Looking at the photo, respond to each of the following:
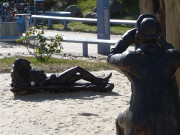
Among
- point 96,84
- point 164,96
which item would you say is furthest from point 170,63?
point 96,84

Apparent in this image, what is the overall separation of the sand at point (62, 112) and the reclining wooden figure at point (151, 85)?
2.49 m

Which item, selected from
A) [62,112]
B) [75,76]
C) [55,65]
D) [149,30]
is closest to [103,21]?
[55,65]

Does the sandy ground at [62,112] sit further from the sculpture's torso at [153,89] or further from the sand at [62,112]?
the sculpture's torso at [153,89]

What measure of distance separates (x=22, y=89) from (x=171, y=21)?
3.14 metres

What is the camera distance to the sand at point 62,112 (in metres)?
5.86

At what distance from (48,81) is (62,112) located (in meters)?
1.30

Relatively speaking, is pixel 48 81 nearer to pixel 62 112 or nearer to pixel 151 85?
pixel 62 112

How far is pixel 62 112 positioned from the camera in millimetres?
6730

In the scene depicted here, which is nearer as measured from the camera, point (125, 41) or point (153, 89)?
point (153, 89)

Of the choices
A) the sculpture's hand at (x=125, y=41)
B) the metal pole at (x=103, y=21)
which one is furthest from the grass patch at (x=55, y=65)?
the sculpture's hand at (x=125, y=41)

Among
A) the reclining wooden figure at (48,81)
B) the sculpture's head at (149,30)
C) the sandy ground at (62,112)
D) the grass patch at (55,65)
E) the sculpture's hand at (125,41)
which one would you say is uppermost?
the sculpture's head at (149,30)

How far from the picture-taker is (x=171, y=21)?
5777 millimetres

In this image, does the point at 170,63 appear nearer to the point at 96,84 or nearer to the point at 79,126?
the point at 79,126

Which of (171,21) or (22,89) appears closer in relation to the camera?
(171,21)
